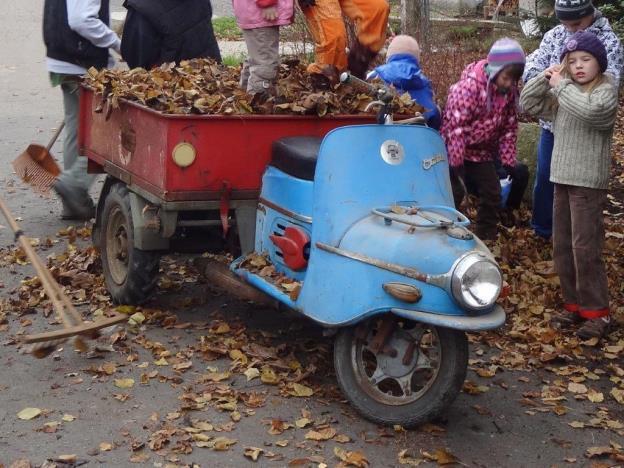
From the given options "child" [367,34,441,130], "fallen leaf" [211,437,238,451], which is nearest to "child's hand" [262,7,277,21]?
"child" [367,34,441,130]

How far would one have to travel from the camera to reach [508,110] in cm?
741

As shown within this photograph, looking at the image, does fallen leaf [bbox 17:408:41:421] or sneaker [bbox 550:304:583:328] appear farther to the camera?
sneaker [bbox 550:304:583:328]

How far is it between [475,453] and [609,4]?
6.79m

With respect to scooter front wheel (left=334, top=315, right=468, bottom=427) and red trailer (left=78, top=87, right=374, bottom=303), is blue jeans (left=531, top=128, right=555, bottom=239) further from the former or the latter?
scooter front wheel (left=334, top=315, right=468, bottom=427)

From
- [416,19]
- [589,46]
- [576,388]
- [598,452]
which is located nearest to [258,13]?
[589,46]

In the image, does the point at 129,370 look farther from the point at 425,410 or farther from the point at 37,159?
the point at 37,159

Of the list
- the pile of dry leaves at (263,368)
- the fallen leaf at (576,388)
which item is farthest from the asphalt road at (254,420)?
the fallen leaf at (576,388)

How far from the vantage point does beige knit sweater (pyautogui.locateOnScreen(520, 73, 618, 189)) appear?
599 centimetres

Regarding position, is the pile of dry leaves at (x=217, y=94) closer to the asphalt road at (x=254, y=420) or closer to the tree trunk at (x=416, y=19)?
the asphalt road at (x=254, y=420)

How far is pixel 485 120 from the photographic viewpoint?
737cm

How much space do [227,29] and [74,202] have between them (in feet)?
39.8

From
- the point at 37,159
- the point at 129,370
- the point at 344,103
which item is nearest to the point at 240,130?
the point at 344,103

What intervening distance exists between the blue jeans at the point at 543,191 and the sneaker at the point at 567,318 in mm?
1231

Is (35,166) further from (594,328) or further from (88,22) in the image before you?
(594,328)
